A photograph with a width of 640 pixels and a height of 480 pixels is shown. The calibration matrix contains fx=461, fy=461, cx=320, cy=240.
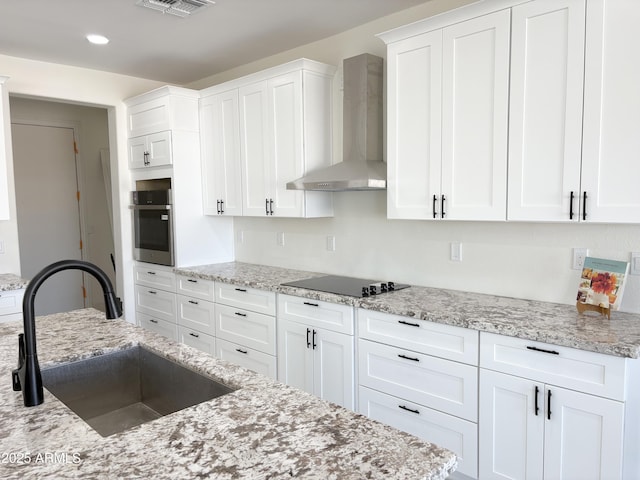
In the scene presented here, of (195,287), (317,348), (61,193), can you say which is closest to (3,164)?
(195,287)

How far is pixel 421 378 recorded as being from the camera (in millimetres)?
2387

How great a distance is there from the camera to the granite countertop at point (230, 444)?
918 mm

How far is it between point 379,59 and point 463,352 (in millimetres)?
1936

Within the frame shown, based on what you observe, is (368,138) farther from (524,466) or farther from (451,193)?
(524,466)

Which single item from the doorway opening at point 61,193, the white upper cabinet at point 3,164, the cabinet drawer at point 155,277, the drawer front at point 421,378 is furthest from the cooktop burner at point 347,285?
the doorway opening at point 61,193

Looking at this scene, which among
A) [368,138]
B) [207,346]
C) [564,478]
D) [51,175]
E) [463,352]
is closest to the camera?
[564,478]

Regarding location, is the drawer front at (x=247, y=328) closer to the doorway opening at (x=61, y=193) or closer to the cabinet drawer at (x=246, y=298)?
the cabinet drawer at (x=246, y=298)

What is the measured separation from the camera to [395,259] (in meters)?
3.17

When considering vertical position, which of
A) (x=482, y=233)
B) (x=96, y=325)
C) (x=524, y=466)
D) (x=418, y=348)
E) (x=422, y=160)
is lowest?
(x=524, y=466)

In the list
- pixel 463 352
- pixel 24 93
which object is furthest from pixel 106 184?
pixel 463 352

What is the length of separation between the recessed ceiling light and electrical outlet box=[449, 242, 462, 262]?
2.86 m

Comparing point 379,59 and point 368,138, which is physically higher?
point 379,59

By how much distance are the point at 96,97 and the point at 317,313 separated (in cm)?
301

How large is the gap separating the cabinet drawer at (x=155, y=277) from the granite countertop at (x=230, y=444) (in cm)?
280
